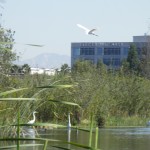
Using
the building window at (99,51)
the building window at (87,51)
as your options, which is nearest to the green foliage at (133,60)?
the building window at (99,51)

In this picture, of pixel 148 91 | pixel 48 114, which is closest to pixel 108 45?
pixel 148 91

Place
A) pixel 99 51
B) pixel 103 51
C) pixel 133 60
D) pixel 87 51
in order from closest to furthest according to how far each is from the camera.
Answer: pixel 133 60 < pixel 103 51 < pixel 99 51 < pixel 87 51

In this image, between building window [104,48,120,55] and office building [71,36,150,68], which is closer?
office building [71,36,150,68]

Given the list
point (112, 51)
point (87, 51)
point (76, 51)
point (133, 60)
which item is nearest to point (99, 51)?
point (112, 51)

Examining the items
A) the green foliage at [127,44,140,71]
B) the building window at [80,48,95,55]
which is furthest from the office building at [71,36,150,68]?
the green foliage at [127,44,140,71]

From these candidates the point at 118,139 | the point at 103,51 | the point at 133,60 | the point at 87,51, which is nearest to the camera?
the point at 118,139

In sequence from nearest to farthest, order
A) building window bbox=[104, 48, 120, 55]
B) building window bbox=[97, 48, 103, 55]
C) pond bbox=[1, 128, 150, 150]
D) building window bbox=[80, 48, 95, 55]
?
pond bbox=[1, 128, 150, 150]
building window bbox=[104, 48, 120, 55]
building window bbox=[97, 48, 103, 55]
building window bbox=[80, 48, 95, 55]

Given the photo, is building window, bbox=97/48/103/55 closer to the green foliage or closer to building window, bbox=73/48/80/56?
building window, bbox=73/48/80/56

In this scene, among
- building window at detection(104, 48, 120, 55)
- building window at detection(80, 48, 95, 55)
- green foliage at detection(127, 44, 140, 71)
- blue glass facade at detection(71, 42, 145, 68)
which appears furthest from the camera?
building window at detection(80, 48, 95, 55)

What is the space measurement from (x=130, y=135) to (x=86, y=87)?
6.35m

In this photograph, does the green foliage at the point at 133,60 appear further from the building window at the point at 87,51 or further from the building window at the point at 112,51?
the building window at the point at 87,51

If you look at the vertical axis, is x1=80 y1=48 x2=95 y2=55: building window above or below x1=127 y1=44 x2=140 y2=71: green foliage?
above

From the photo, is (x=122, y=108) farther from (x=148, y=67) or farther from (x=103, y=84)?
(x=148, y=67)

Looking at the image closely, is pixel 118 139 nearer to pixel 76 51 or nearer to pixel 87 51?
pixel 87 51
